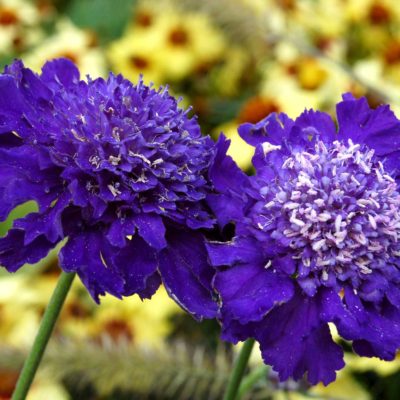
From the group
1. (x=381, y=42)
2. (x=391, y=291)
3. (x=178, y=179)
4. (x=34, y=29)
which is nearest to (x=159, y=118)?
(x=178, y=179)

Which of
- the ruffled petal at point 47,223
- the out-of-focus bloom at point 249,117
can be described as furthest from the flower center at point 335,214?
the out-of-focus bloom at point 249,117

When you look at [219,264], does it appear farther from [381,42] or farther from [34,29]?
[34,29]

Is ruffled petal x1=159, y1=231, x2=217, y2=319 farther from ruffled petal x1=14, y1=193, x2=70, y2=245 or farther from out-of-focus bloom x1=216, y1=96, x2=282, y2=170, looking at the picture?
out-of-focus bloom x1=216, y1=96, x2=282, y2=170

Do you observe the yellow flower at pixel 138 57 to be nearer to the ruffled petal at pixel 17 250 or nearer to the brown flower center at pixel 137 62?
the brown flower center at pixel 137 62

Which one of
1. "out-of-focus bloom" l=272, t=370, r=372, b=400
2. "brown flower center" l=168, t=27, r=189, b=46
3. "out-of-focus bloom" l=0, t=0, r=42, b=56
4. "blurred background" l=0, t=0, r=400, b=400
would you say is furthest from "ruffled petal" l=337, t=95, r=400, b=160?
"out-of-focus bloom" l=0, t=0, r=42, b=56

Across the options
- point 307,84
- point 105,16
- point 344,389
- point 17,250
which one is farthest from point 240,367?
point 105,16
